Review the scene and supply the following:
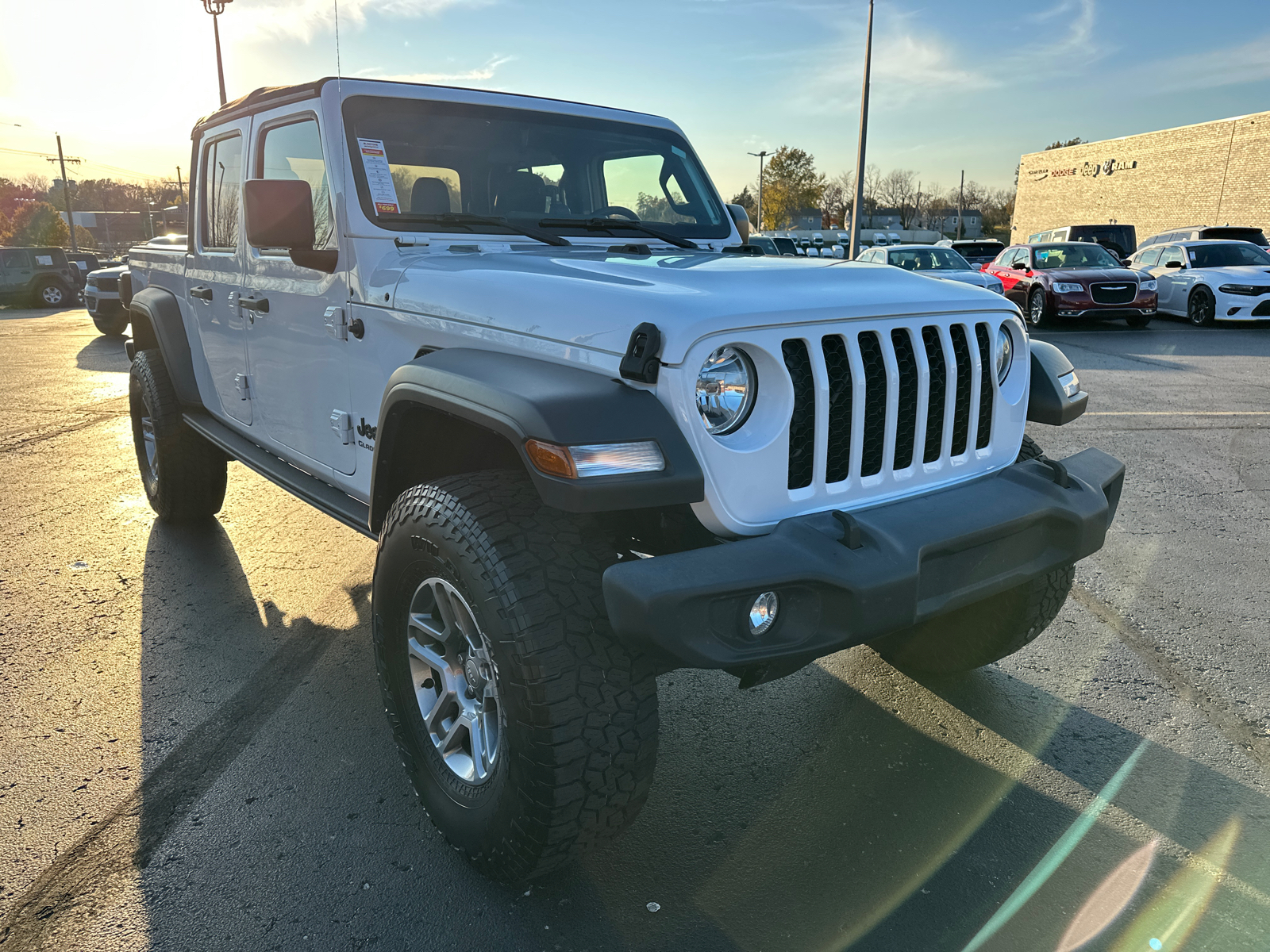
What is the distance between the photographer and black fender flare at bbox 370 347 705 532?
1876 mm

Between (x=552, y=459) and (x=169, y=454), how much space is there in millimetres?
3716

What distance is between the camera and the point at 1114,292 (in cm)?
1470

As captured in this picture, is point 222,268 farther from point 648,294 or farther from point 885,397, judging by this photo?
point 885,397

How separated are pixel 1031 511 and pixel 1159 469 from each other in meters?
4.66

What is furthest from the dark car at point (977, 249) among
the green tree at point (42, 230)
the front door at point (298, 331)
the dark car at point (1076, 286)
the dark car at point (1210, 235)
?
the green tree at point (42, 230)

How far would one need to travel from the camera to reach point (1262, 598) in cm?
398

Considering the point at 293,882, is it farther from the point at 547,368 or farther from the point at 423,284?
the point at 423,284

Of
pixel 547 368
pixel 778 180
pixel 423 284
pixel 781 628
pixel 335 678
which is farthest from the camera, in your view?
pixel 778 180

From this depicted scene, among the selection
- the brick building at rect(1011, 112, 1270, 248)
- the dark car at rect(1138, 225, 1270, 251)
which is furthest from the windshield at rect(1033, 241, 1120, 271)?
the brick building at rect(1011, 112, 1270, 248)

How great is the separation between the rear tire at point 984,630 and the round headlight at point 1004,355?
25 centimetres

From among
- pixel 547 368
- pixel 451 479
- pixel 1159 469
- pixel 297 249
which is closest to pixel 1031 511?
pixel 547 368

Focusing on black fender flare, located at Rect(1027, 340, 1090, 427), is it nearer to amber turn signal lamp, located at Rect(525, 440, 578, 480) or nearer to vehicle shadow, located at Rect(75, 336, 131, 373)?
amber turn signal lamp, located at Rect(525, 440, 578, 480)

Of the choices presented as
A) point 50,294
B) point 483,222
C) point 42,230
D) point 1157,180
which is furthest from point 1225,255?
point 42,230

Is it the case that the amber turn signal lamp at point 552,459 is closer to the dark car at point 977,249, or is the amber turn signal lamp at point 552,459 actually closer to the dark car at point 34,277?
the dark car at point 977,249
